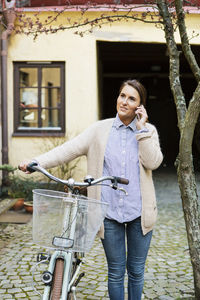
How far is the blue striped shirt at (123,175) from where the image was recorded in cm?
278

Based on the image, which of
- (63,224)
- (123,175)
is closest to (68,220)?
(63,224)

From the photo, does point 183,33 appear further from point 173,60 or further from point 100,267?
point 100,267

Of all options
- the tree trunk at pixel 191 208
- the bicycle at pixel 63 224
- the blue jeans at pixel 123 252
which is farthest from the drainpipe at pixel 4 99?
the bicycle at pixel 63 224

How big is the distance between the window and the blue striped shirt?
585 centimetres

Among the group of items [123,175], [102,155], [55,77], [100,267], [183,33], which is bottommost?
[100,267]

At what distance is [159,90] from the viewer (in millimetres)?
17641

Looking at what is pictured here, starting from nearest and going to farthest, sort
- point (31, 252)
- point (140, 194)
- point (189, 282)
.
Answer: point (140, 194) → point (189, 282) → point (31, 252)

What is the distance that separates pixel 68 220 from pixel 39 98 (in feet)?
21.9

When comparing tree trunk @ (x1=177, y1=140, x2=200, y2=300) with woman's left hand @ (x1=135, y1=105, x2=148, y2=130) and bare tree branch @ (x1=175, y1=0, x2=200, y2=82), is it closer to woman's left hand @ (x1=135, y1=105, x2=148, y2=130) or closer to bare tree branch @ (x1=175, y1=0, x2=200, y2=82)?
bare tree branch @ (x1=175, y1=0, x2=200, y2=82)

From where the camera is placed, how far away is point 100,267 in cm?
475

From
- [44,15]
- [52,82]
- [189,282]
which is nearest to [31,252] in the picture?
[189,282]

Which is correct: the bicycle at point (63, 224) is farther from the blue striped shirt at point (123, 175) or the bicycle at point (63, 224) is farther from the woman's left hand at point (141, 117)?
the woman's left hand at point (141, 117)

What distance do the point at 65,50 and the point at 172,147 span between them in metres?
10.6

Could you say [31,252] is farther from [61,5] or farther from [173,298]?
[61,5]
